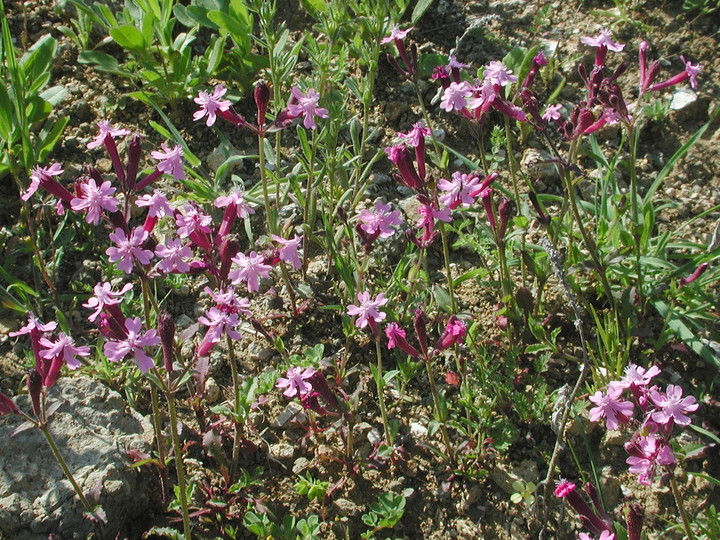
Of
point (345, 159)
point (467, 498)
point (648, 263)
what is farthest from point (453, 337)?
point (345, 159)

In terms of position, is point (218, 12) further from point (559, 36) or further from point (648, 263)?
point (648, 263)

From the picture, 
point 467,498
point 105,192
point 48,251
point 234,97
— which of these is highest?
point 105,192

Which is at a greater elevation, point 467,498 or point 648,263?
point 648,263

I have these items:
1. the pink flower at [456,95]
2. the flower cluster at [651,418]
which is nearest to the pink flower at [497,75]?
the pink flower at [456,95]

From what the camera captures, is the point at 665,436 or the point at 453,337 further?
the point at 453,337

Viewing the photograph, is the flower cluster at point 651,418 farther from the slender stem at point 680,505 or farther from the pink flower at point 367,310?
the pink flower at point 367,310

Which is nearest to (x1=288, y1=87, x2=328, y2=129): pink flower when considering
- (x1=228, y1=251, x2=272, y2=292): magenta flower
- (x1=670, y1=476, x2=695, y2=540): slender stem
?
(x1=228, y1=251, x2=272, y2=292): magenta flower

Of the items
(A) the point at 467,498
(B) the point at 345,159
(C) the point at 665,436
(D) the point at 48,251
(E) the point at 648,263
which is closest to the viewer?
(C) the point at 665,436
